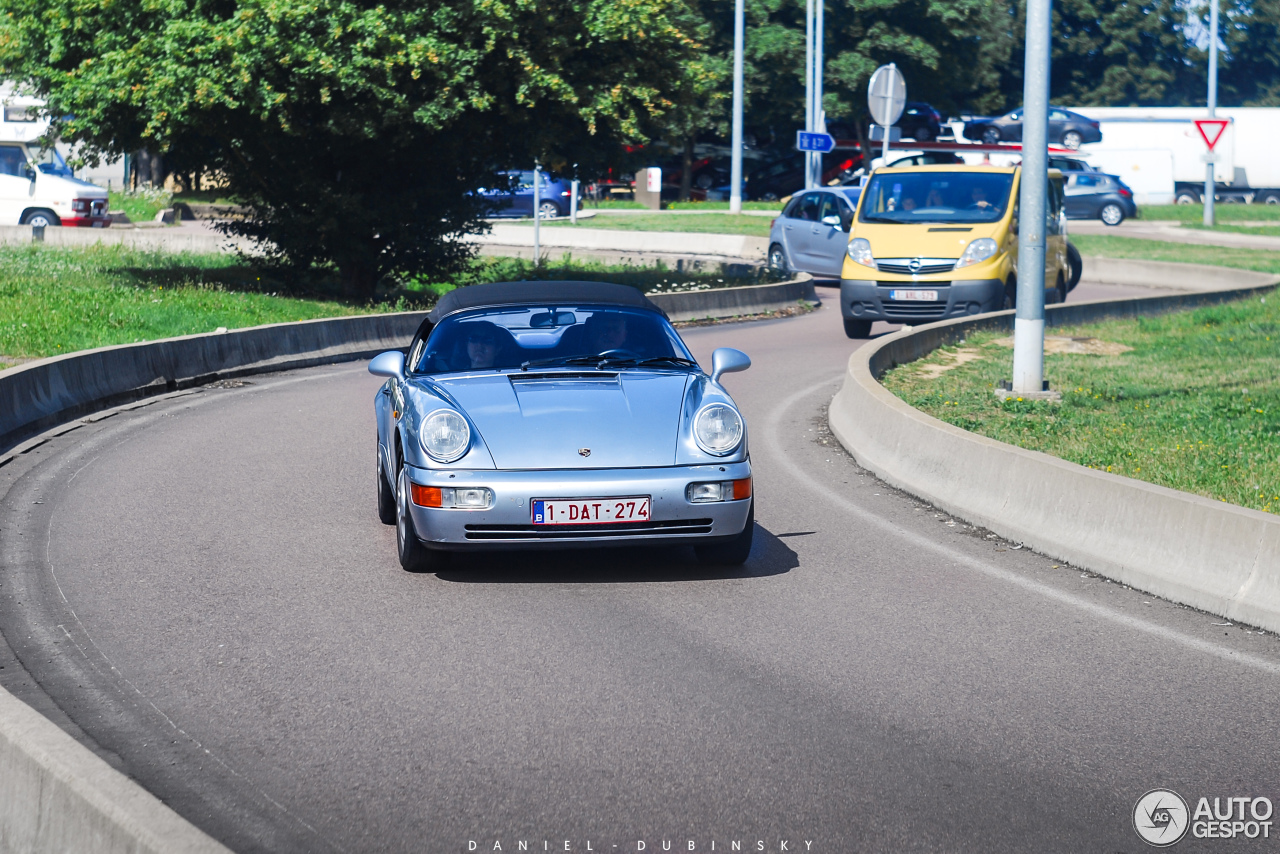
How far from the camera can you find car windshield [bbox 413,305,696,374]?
8.30 m

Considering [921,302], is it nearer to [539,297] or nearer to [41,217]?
[539,297]

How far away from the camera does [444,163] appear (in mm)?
23953

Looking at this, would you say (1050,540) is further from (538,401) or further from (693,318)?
(693,318)

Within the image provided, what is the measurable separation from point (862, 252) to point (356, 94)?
7090 millimetres

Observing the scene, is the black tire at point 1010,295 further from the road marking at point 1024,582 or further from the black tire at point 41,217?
the black tire at point 41,217

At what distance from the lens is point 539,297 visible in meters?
8.77

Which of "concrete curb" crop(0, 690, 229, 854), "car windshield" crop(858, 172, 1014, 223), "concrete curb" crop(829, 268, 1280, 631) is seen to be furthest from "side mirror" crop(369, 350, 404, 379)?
"car windshield" crop(858, 172, 1014, 223)

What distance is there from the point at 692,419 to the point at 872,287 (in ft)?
40.7

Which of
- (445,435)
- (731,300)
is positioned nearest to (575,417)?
(445,435)

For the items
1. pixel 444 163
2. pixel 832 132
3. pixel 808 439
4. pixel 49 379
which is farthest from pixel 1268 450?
pixel 832 132

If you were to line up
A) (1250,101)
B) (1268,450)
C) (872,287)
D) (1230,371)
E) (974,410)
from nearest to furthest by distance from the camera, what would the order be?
(1268,450)
(974,410)
(1230,371)
(872,287)
(1250,101)

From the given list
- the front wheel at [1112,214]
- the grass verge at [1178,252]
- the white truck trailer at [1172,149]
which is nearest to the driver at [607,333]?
the grass verge at [1178,252]

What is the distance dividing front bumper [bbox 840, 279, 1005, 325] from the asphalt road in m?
10.1

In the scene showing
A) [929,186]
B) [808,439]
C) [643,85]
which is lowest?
[808,439]
